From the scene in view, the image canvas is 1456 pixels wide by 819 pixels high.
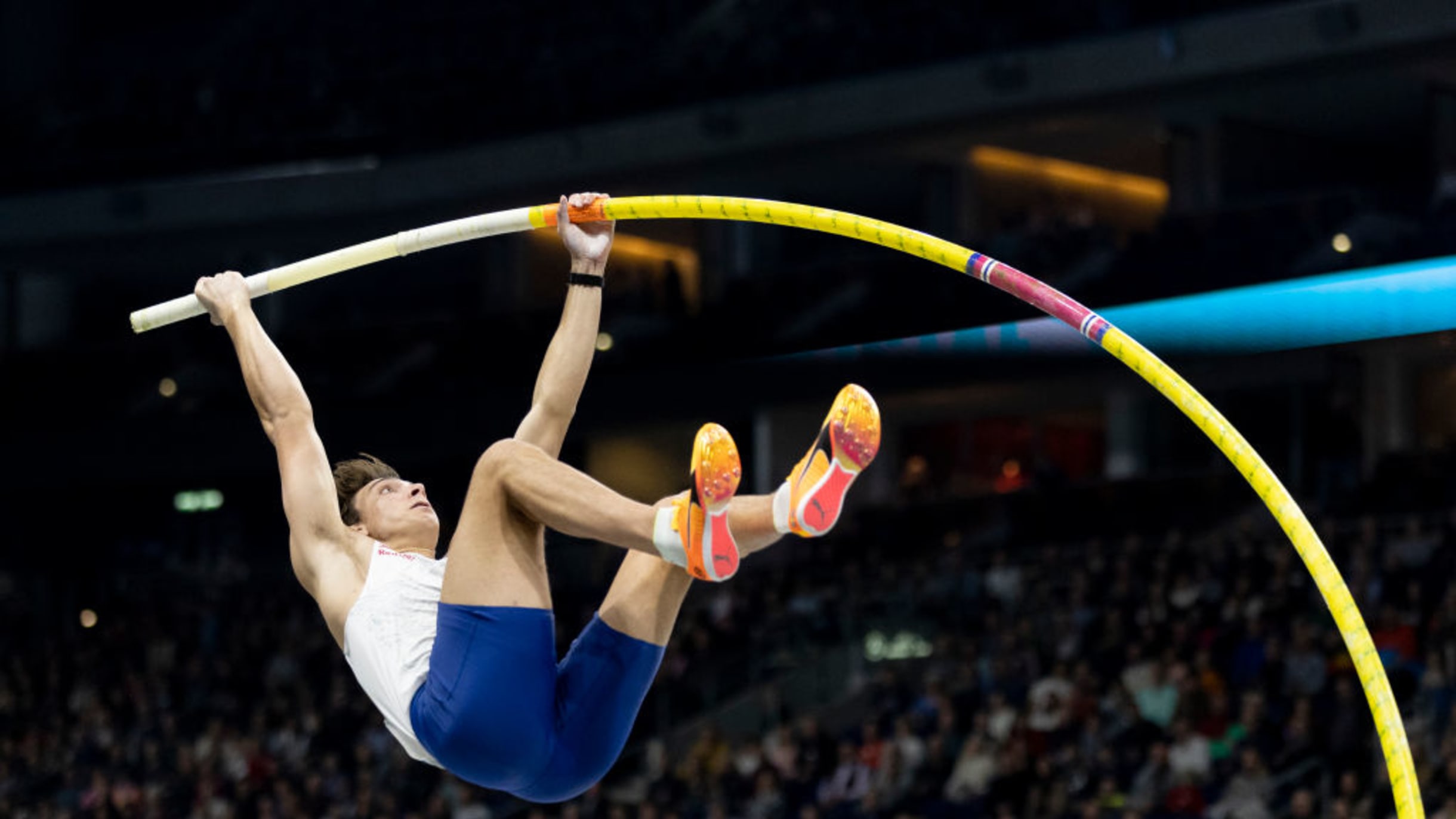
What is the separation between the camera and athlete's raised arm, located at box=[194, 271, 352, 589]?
6.58 metres

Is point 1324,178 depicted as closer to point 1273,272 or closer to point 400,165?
point 1273,272

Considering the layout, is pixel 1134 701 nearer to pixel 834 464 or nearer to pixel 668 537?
pixel 834 464

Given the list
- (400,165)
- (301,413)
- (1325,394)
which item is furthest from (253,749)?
(301,413)

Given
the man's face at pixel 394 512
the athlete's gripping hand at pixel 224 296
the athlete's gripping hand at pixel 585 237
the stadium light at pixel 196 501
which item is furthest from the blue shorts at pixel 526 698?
the stadium light at pixel 196 501

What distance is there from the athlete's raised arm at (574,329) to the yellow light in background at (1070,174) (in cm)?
1769

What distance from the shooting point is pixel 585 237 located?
22.4 ft

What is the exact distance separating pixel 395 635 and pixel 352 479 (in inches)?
34.6

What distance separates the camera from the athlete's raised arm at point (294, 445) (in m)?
6.58

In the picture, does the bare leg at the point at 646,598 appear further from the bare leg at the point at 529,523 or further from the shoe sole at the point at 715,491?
the shoe sole at the point at 715,491

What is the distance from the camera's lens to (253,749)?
776 inches

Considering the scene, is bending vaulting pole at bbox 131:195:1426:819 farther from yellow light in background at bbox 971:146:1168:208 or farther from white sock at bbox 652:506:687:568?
yellow light in background at bbox 971:146:1168:208

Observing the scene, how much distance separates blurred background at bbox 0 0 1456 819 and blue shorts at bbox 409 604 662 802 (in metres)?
7.60

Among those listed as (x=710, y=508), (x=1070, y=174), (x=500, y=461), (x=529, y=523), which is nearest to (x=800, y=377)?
(x=1070, y=174)

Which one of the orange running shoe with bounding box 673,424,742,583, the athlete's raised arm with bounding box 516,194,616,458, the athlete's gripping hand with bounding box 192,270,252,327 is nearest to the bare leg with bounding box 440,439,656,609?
the orange running shoe with bounding box 673,424,742,583
